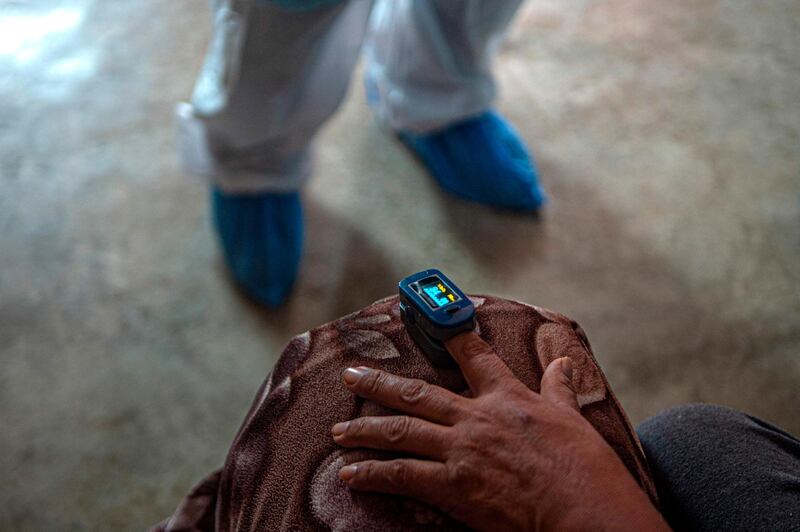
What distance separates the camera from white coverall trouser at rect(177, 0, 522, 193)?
0.91 m

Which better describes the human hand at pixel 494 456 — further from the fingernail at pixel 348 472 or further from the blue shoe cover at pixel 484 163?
the blue shoe cover at pixel 484 163

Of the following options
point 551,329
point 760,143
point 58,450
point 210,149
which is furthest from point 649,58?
point 58,450

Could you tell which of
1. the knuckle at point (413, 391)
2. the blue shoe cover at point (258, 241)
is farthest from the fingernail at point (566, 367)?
the blue shoe cover at point (258, 241)

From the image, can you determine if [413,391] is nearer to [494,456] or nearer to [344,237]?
[494,456]

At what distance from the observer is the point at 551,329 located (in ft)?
1.87

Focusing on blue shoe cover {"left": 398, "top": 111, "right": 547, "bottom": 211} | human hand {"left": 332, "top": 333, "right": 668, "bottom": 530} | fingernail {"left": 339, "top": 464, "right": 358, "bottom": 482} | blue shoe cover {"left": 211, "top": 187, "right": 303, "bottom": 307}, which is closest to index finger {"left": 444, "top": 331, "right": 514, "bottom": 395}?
human hand {"left": 332, "top": 333, "right": 668, "bottom": 530}

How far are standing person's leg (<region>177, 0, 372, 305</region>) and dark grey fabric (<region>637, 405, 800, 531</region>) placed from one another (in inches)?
24.7

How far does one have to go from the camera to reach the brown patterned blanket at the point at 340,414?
473 millimetres

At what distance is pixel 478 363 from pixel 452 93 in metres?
0.82

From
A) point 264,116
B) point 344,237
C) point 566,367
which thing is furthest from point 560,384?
point 344,237

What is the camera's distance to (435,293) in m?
0.53

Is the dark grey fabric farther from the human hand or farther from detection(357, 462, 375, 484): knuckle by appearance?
detection(357, 462, 375, 484): knuckle

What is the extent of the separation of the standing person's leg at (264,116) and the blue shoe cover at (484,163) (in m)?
0.29

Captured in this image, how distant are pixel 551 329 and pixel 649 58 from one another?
1.24 meters
